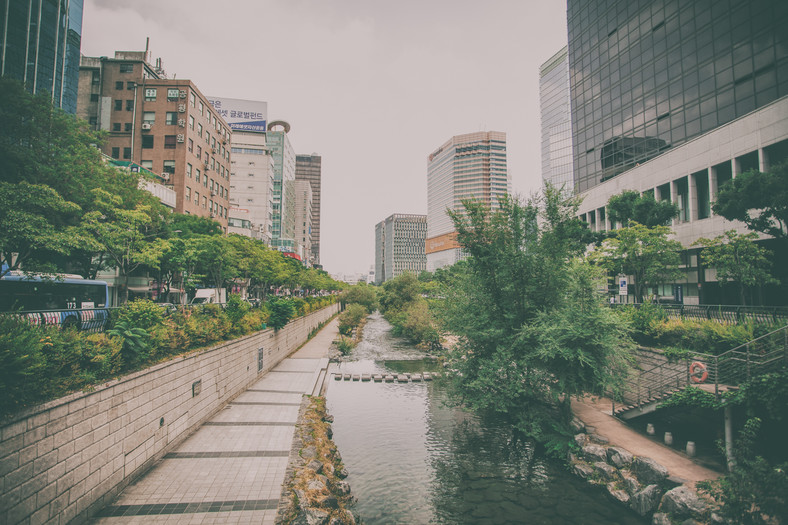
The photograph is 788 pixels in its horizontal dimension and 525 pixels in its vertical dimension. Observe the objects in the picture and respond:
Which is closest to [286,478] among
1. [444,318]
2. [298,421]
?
[298,421]

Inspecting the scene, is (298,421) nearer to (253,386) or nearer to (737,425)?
(253,386)

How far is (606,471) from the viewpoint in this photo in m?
11.8

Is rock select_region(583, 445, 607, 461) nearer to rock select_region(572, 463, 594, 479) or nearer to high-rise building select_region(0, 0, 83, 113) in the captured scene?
rock select_region(572, 463, 594, 479)

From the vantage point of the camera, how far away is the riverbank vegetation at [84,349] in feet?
20.3

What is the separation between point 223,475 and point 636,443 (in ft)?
46.2

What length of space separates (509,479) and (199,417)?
11658 millimetres

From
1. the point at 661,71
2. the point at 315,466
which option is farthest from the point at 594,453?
the point at 661,71

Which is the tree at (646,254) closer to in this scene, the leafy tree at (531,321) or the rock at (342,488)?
the leafy tree at (531,321)

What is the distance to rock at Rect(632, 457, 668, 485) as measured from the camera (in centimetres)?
1043

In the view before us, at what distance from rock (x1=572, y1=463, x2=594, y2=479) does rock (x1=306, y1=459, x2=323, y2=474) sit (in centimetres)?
908

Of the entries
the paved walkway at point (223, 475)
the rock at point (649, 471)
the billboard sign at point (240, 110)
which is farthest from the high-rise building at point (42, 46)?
the rock at point (649, 471)

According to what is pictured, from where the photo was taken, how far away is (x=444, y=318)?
17781 millimetres

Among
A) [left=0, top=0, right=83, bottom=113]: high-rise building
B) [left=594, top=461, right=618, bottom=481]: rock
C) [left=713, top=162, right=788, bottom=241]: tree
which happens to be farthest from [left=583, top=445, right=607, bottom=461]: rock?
[left=0, top=0, right=83, bottom=113]: high-rise building

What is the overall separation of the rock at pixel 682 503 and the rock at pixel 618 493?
106 centimetres
